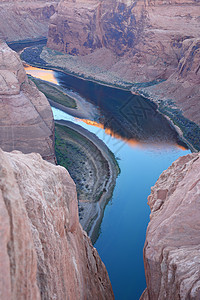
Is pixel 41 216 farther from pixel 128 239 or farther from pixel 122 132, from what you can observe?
pixel 122 132

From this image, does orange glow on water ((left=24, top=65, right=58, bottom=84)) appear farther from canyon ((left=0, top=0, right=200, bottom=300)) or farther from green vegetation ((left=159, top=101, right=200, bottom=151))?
green vegetation ((left=159, top=101, right=200, bottom=151))

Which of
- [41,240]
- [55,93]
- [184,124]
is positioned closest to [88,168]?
[184,124]

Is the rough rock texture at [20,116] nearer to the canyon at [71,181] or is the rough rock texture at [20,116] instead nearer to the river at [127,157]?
the canyon at [71,181]

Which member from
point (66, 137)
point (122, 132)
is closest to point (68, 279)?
point (66, 137)

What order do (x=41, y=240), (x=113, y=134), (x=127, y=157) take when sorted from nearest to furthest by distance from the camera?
(x=41, y=240)
(x=127, y=157)
(x=113, y=134)

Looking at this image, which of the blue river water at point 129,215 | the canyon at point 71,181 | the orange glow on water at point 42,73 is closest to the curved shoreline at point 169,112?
the canyon at point 71,181

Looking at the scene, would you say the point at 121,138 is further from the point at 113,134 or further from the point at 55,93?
the point at 55,93
